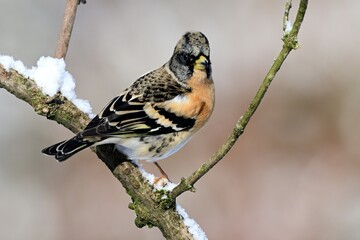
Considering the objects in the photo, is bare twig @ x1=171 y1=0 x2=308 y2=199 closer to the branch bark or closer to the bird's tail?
the branch bark

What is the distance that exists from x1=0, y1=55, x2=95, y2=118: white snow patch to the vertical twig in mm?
75

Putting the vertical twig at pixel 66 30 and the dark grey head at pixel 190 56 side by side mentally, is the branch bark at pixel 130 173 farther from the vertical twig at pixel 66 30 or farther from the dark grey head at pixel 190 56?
the dark grey head at pixel 190 56

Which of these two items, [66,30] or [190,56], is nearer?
[66,30]

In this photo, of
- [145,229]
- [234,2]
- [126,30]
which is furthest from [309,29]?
[145,229]

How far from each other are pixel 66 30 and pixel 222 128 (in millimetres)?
3496

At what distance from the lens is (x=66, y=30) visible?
267 centimetres

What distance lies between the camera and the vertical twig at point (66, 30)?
265cm

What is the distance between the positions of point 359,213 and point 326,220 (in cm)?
30

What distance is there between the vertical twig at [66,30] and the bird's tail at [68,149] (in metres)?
0.40

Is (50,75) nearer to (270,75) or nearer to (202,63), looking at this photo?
(202,63)

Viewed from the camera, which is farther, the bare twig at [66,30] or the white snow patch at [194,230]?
the bare twig at [66,30]

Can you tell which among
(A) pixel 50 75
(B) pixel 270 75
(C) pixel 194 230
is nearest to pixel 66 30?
(A) pixel 50 75

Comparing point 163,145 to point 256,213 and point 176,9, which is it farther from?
point 176,9

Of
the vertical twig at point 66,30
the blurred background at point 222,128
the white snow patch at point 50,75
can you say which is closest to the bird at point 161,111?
the white snow patch at point 50,75
